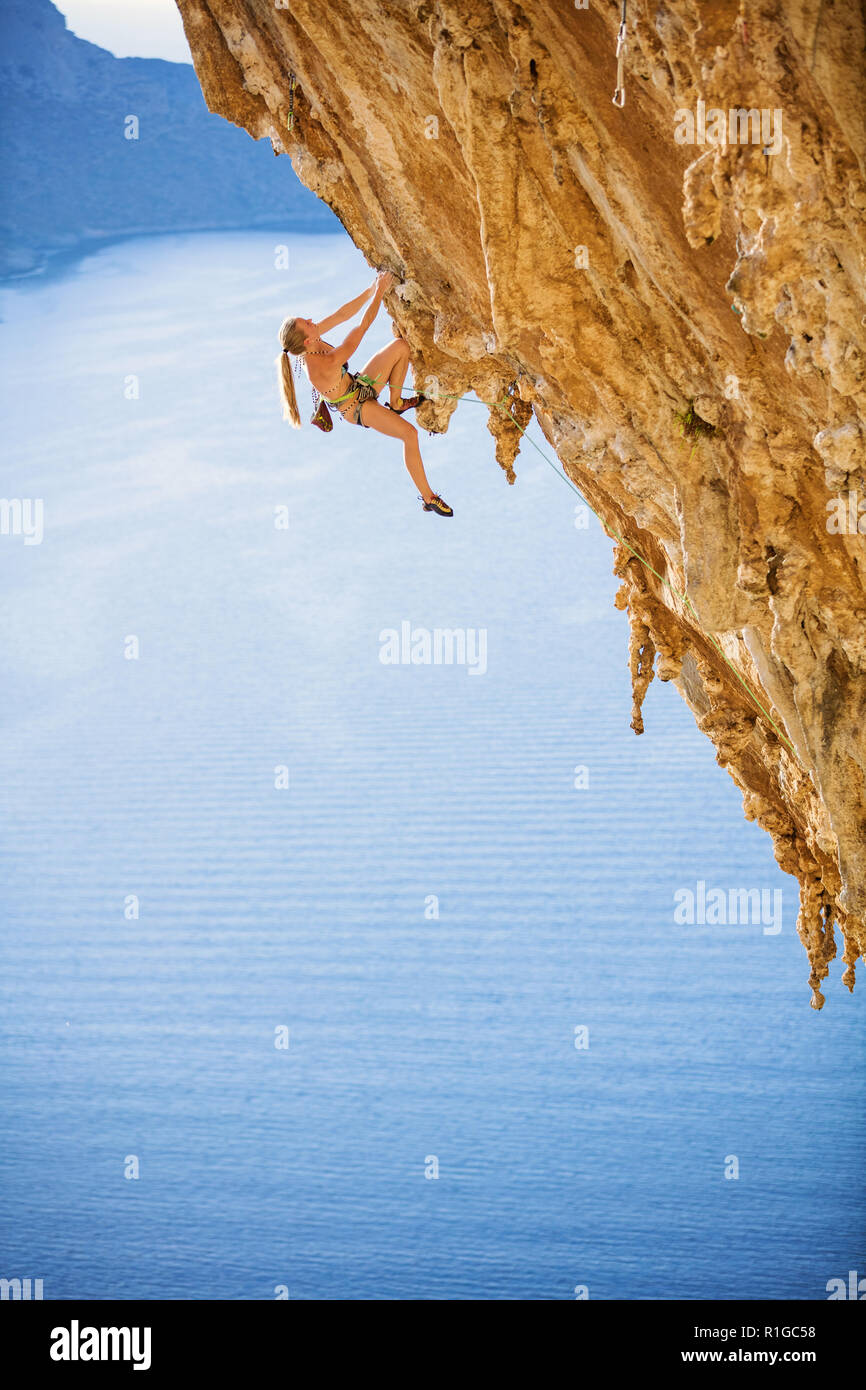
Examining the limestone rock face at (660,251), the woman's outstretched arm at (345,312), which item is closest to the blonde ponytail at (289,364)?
the woman's outstretched arm at (345,312)

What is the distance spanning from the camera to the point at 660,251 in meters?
3.73

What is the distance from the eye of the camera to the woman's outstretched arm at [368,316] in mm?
4961

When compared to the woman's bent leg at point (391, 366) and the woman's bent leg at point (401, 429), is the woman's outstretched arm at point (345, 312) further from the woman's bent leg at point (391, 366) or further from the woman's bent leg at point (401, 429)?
the woman's bent leg at point (401, 429)

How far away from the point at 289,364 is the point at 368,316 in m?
0.38

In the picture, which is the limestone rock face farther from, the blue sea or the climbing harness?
the blue sea

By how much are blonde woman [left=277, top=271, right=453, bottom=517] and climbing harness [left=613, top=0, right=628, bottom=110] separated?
5.28ft

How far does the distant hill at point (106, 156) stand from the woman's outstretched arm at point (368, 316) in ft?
33.2

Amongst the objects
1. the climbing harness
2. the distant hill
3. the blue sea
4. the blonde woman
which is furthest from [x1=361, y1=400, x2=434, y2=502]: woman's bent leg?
the distant hill

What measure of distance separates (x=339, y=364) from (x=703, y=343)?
1.83m

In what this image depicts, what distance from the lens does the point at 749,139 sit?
114 inches

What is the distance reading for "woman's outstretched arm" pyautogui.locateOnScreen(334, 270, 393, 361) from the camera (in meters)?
4.96

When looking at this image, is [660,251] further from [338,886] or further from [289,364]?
[338,886]
